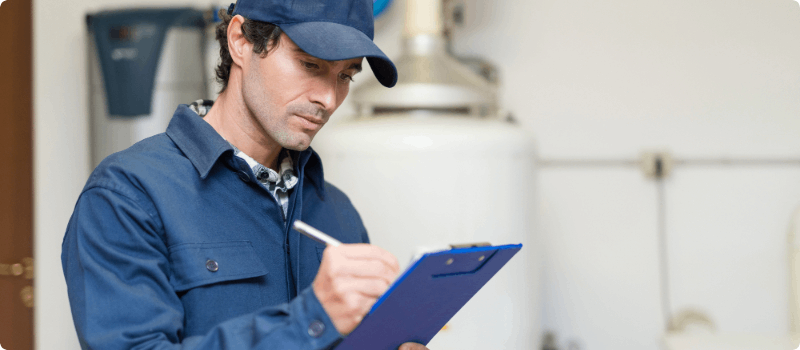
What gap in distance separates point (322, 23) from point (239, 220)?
0.25m

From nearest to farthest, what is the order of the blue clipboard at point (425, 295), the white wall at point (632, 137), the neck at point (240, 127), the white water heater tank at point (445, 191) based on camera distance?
the blue clipboard at point (425, 295)
the neck at point (240, 127)
the white water heater tank at point (445, 191)
the white wall at point (632, 137)

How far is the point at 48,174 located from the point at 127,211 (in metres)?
1.43

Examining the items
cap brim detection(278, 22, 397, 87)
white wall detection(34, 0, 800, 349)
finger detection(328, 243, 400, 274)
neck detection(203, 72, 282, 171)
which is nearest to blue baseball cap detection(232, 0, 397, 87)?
cap brim detection(278, 22, 397, 87)

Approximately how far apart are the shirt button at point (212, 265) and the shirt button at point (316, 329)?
194mm

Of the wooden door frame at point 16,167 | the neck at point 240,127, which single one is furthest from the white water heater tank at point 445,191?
the wooden door frame at point 16,167

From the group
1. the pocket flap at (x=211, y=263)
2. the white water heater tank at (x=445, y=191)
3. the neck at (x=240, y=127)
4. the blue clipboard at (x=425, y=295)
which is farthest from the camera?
the white water heater tank at (x=445, y=191)

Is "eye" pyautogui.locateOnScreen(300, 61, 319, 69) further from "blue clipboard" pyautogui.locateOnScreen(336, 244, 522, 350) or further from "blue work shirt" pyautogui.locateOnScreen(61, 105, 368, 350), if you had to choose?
"blue clipboard" pyautogui.locateOnScreen(336, 244, 522, 350)

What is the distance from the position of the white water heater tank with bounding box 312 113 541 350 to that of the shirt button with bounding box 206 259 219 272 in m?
0.68

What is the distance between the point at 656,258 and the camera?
1810mm

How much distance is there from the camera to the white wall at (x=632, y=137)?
1.77m

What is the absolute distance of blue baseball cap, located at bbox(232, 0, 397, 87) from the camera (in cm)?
73

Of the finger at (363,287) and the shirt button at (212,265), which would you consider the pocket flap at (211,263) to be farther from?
the finger at (363,287)

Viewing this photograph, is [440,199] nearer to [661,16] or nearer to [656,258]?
[656,258]

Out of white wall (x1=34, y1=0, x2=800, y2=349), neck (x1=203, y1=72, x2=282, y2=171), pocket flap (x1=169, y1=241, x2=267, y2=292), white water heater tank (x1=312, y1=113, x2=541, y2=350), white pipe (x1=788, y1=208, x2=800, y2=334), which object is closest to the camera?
pocket flap (x1=169, y1=241, x2=267, y2=292)
